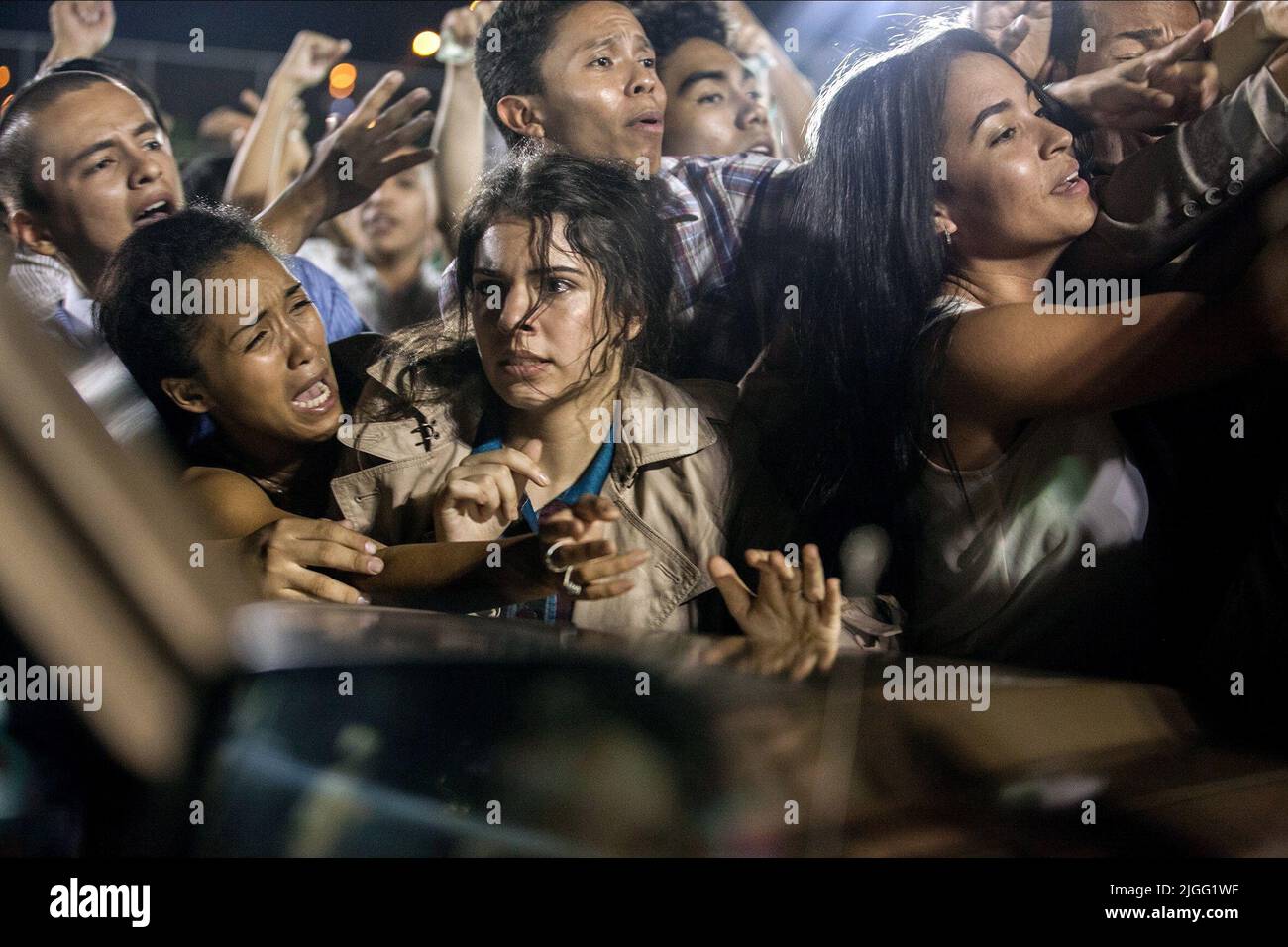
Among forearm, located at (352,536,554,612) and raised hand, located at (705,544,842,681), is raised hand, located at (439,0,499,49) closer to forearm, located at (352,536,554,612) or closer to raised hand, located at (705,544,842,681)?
forearm, located at (352,536,554,612)

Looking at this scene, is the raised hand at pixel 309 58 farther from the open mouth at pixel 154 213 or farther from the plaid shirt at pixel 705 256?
the plaid shirt at pixel 705 256

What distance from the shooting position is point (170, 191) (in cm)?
253

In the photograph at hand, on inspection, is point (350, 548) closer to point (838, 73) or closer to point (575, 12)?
point (575, 12)

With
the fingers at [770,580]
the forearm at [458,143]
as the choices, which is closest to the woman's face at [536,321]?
the forearm at [458,143]

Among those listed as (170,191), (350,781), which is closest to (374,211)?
(170,191)

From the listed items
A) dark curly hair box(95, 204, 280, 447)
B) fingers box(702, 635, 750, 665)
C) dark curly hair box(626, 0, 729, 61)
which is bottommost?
fingers box(702, 635, 750, 665)

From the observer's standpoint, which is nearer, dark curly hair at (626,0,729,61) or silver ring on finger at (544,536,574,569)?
silver ring on finger at (544,536,574,569)

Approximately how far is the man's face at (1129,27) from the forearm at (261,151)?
5.10ft

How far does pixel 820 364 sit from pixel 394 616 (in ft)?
3.10

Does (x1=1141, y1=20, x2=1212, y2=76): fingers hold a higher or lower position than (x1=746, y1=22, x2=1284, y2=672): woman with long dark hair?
higher

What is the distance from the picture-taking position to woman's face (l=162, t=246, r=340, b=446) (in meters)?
2.48

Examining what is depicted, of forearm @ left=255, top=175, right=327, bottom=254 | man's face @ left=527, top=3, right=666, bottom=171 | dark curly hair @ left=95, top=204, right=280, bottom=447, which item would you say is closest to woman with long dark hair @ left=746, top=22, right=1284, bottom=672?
man's face @ left=527, top=3, right=666, bottom=171

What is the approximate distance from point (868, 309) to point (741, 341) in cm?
A: 25

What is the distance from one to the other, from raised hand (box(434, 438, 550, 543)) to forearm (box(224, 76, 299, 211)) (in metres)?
0.66
